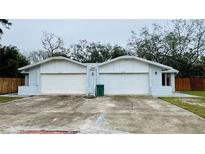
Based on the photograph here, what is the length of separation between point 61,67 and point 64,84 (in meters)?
1.50

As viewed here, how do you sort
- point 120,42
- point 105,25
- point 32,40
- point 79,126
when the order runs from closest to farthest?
point 79,126, point 105,25, point 120,42, point 32,40

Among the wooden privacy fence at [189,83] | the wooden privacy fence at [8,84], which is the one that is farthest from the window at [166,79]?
the wooden privacy fence at [8,84]

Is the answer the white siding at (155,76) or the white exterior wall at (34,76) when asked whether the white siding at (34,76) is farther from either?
the white siding at (155,76)

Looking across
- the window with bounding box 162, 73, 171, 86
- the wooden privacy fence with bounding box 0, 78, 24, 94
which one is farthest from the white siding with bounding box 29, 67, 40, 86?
the window with bounding box 162, 73, 171, 86

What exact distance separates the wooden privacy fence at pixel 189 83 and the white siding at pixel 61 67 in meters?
14.3

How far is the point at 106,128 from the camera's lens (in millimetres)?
8016

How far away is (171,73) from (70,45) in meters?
21.3

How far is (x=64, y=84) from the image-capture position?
2316 cm

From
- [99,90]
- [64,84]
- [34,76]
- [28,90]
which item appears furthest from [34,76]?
[99,90]

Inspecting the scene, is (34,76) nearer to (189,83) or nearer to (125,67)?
(125,67)

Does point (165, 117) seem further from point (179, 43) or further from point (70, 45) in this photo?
point (70, 45)

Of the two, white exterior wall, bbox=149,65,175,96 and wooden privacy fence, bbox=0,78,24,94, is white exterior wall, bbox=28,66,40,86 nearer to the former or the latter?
wooden privacy fence, bbox=0,78,24,94

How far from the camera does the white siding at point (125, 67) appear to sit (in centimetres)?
2270
